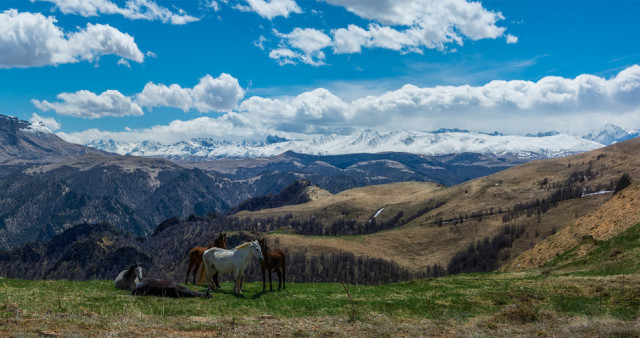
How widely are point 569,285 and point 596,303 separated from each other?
16.2 ft

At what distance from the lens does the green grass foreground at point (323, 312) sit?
685 inches

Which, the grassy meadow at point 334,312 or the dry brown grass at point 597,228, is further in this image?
the dry brown grass at point 597,228

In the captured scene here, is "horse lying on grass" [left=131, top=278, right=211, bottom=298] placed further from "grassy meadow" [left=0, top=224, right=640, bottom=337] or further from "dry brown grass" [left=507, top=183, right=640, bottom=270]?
"dry brown grass" [left=507, top=183, right=640, bottom=270]

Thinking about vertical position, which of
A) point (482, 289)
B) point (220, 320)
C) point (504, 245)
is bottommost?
point (504, 245)

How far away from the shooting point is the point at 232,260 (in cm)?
2962

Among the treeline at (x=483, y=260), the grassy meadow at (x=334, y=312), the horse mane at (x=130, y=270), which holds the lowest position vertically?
the treeline at (x=483, y=260)

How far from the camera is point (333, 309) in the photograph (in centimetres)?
2388

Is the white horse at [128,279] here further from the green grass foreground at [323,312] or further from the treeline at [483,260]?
the treeline at [483,260]

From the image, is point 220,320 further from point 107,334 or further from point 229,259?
point 229,259

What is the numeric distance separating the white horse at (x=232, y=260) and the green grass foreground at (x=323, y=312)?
167 centimetres

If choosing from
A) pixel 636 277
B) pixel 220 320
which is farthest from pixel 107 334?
pixel 636 277

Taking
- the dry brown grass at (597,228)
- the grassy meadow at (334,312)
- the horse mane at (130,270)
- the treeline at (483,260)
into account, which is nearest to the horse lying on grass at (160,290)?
the grassy meadow at (334,312)

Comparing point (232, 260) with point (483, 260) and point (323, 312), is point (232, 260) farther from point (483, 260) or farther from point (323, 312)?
point (483, 260)

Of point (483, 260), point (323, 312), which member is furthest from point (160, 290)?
point (483, 260)
